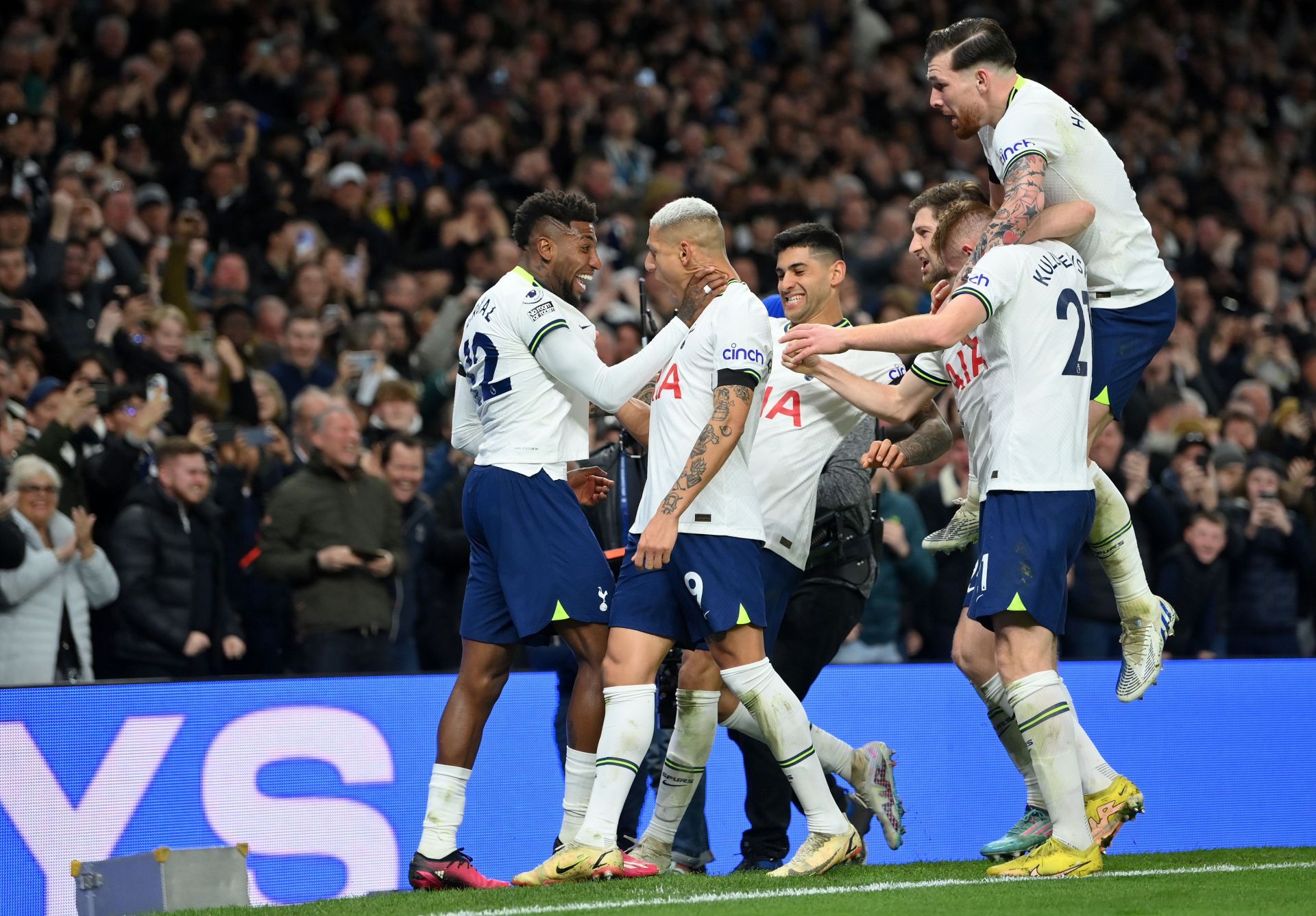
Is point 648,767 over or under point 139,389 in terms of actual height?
under

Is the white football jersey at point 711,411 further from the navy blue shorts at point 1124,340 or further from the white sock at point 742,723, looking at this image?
the navy blue shorts at point 1124,340

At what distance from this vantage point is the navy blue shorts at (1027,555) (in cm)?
560

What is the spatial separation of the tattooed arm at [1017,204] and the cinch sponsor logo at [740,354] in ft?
2.59

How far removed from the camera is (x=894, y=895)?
5430mm

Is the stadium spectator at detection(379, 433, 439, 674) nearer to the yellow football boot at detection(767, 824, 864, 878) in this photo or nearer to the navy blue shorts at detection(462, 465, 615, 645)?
the navy blue shorts at detection(462, 465, 615, 645)

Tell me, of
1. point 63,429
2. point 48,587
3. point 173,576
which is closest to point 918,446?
point 173,576

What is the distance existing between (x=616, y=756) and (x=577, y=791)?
0.53 meters

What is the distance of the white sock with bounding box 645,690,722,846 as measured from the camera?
6.17m

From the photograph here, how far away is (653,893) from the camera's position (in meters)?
5.48

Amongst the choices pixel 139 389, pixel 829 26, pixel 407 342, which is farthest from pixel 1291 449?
pixel 829 26

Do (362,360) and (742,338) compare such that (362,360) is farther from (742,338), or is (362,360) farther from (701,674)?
(742,338)

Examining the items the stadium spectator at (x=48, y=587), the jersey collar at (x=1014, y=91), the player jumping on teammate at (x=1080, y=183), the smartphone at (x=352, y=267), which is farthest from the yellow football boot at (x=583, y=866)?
the smartphone at (x=352, y=267)

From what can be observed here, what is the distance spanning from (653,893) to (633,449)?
7.49ft

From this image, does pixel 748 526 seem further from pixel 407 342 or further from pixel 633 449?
pixel 407 342
